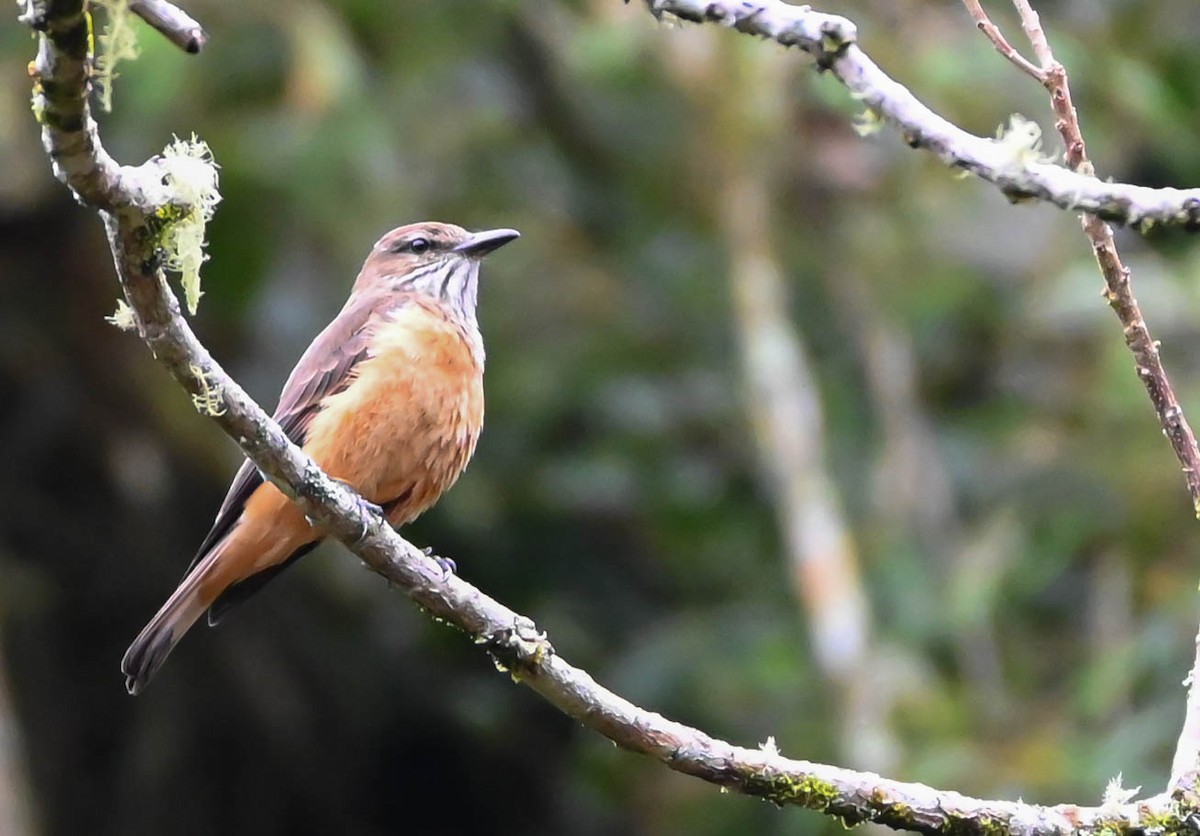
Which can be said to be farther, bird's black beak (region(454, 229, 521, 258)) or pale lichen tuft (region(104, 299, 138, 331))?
bird's black beak (region(454, 229, 521, 258))

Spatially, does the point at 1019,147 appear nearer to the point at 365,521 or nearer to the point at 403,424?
the point at 365,521

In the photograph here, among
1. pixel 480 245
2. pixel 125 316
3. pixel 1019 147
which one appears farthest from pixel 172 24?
pixel 480 245

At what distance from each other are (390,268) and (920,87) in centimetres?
323

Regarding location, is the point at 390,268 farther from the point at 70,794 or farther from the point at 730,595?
the point at 70,794

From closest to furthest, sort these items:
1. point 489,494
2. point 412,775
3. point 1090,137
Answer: point 1090,137
point 489,494
point 412,775

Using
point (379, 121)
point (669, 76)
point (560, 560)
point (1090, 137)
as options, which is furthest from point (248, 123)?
point (1090, 137)

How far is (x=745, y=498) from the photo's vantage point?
8.98 metres

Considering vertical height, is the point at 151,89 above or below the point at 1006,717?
above

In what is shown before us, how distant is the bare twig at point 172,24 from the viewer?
2336 millimetres

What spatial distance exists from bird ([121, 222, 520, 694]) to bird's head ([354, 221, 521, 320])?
30 cm

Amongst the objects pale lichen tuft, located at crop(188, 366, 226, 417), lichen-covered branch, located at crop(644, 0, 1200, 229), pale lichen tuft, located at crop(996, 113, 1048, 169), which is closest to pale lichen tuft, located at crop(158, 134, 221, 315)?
pale lichen tuft, located at crop(188, 366, 226, 417)

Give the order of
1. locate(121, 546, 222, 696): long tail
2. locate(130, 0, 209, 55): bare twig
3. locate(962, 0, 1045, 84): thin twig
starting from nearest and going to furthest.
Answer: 1. locate(130, 0, 209, 55): bare twig
2. locate(962, 0, 1045, 84): thin twig
3. locate(121, 546, 222, 696): long tail

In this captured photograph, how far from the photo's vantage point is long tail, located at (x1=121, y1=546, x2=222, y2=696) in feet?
15.6

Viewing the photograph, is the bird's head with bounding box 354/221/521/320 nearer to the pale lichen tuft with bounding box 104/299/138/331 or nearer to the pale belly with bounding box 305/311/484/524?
the pale belly with bounding box 305/311/484/524
